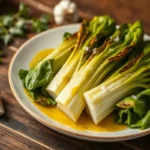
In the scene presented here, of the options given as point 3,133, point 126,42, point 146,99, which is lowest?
point 3,133

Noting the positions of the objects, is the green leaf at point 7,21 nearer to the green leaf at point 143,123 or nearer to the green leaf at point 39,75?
the green leaf at point 39,75

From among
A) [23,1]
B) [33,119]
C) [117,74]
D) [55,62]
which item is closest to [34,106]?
[33,119]

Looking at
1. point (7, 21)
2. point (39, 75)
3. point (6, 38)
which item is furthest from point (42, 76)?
point (7, 21)

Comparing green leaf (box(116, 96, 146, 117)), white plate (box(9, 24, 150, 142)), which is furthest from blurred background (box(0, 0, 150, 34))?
green leaf (box(116, 96, 146, 117))

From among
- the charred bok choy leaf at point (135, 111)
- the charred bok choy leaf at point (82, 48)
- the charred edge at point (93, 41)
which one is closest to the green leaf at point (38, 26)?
the charred bok choy leaf at point (82, 48)

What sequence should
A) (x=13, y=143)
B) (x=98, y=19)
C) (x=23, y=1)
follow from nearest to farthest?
(x=13, y=143), (x=98, y=19), (x=23, y=1)

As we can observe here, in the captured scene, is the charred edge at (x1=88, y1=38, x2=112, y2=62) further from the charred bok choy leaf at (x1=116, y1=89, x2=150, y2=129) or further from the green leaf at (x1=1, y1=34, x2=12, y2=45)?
the green leaf at (x1=1, y1=34, x2=12, y2=45)

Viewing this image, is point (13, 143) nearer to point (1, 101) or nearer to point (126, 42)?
point (1, 101)
